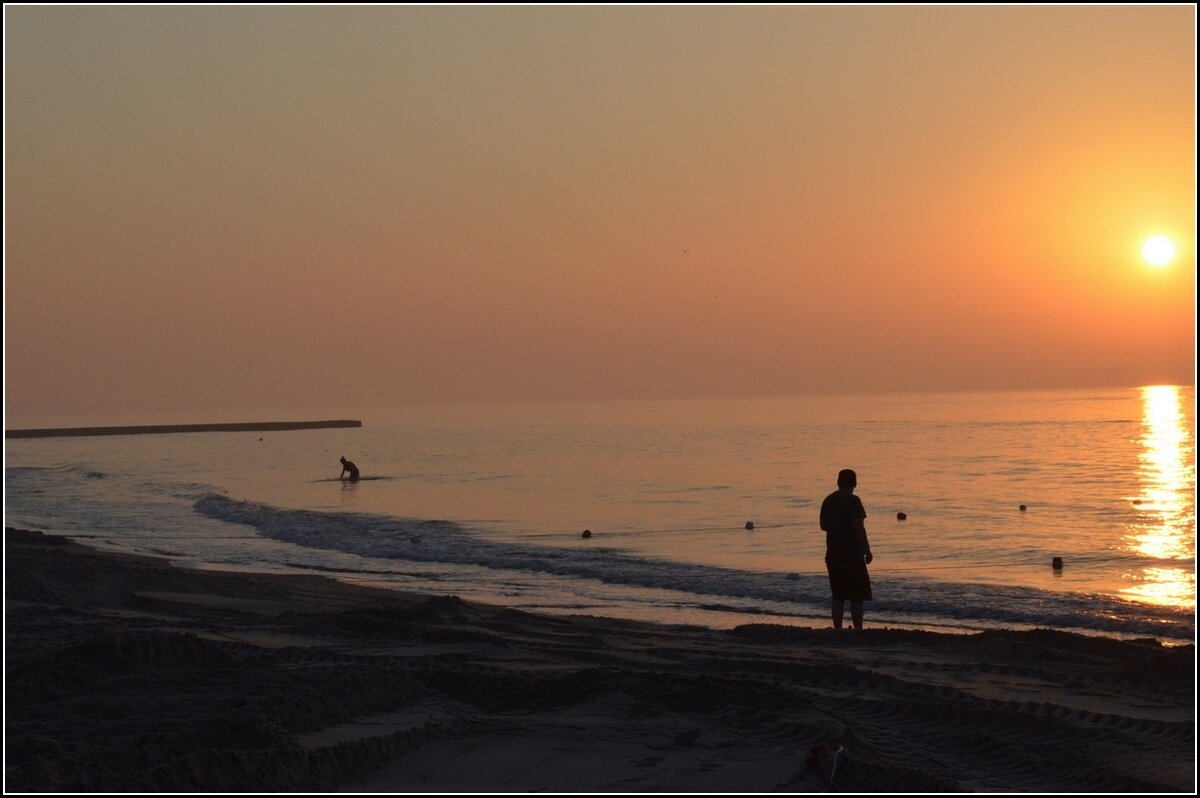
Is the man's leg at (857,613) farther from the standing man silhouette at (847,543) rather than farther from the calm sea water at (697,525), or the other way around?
the calm sea water at (697,525)

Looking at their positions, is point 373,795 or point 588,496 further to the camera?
point 588,496

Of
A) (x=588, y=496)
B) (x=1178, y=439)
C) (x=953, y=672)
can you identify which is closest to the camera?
(x=953, y=672)

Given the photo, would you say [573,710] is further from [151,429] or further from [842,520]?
[151,429]

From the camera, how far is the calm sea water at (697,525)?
17.9 m

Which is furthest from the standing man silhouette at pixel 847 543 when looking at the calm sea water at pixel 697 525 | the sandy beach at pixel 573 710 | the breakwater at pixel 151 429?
the breakwater at pixel 151 429

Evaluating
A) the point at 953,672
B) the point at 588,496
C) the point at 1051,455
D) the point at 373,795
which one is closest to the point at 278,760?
the point at 373,795

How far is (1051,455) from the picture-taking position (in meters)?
61.2

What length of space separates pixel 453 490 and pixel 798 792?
39.1 m

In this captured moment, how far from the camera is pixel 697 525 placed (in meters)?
30.2

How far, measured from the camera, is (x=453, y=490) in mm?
44844

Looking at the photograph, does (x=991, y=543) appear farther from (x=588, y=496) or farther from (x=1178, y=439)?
(x=1178, y=439)

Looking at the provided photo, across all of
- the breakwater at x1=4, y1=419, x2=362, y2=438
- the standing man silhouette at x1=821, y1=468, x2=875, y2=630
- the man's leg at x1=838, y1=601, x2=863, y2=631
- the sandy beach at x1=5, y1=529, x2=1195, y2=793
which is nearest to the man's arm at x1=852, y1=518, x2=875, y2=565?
the standing man silhouette at x1=821, y1=468, x2=875, y2=630

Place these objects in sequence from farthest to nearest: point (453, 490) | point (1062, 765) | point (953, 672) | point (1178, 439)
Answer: point (1178, 439)
point (453, 490)
point (953, 672)
point (1062, 765)

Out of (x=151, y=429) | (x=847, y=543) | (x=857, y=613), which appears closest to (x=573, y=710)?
(x=847, y=543)
